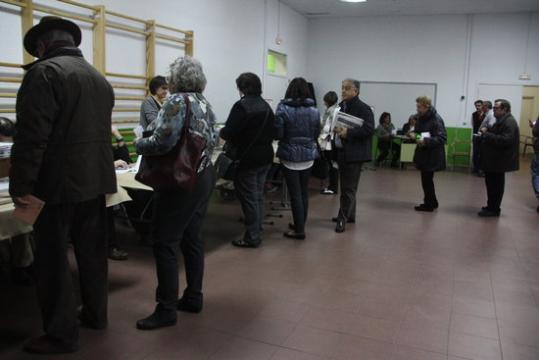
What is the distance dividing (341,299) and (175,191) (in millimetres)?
1327

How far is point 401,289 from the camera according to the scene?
3324 mm

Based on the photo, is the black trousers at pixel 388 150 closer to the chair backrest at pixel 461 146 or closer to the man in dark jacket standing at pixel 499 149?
the chair backrest at pixel 461 146

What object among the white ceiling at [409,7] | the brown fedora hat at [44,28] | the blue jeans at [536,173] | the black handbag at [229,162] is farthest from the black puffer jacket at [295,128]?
the white ceiling at [409,7]

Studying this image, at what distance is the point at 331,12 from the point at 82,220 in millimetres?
9502

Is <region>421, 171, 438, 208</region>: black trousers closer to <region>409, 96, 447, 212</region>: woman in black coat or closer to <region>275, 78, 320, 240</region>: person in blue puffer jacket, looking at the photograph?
<region>409, 96, 447, 212</region>: woman in black coat

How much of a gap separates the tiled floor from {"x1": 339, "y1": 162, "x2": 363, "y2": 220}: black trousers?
0.76 feet

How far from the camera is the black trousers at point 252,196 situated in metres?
4.02

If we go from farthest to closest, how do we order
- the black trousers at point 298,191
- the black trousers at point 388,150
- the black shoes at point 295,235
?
the black trousers at point 388,150 < the black shoes at point 295,235 < the black trousers at point 298,191

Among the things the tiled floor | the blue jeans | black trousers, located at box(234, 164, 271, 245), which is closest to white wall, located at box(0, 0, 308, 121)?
the tiled floor

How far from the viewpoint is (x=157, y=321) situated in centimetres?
258

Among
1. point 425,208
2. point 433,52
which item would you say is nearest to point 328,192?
point 425,208

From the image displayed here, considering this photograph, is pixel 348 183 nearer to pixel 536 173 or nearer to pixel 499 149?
pixel 499 149

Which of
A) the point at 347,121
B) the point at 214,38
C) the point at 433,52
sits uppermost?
the point at 433,52

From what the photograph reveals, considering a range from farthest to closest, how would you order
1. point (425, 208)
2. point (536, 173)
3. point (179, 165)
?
point (536, 173), point (425, 208), point (179, 165)
